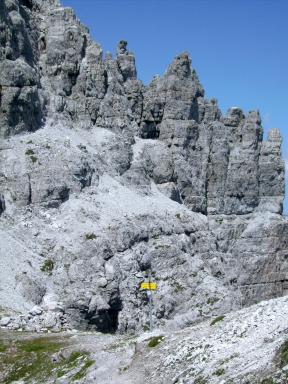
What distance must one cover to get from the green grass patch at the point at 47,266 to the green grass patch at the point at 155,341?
44.9 meters

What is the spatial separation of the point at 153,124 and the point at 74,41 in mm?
23573

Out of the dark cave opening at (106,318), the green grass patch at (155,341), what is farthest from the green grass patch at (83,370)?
the dark cave opening at (106,318)

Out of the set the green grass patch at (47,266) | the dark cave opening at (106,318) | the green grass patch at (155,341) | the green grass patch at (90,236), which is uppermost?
the green grass patch at (90,236)

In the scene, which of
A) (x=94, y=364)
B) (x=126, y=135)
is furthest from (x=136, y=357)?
(x=126, y=135)

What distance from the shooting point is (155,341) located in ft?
128

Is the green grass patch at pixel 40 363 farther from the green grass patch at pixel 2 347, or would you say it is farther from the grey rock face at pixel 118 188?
the grey rock face at pixel 118 188

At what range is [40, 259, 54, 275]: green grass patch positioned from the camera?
8289 cm

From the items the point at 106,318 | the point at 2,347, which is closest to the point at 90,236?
the point at 106,318

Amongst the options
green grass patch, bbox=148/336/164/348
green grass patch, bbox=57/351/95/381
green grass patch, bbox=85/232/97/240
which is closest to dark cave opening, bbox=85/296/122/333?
green grass patch, bbox=85/232/97/240

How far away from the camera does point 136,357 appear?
37812 millimetres

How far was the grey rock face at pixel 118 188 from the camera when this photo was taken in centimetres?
8550

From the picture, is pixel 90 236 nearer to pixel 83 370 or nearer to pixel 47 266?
pixel 47 266

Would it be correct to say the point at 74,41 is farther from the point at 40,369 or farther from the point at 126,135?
the point at 40,369

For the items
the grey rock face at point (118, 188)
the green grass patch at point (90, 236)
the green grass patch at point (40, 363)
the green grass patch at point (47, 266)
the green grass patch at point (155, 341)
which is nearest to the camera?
the green grass patch at point (155, 341)
